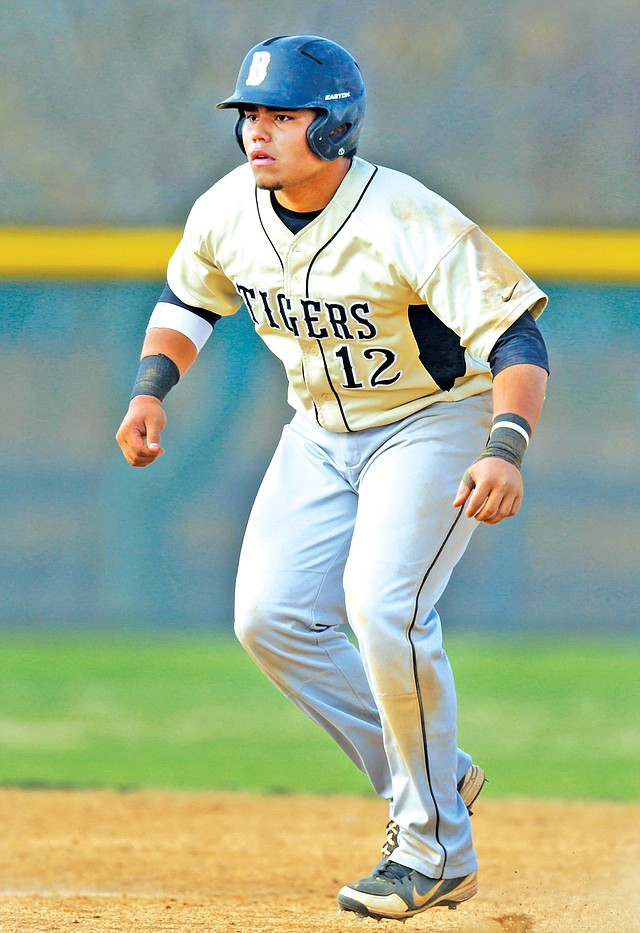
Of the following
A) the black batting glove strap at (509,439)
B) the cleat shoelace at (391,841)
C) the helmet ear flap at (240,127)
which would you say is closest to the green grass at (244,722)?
the cleat shoelace at (391,841)

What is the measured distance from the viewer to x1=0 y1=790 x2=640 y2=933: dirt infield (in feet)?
8.20

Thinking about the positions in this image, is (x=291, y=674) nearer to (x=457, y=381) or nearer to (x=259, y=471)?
(x=457, y=381)

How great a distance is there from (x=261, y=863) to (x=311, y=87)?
1.99 meters

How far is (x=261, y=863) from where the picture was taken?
322cm

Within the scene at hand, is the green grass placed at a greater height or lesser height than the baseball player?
lesser

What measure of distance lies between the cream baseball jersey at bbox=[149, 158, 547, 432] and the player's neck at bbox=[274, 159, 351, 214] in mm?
26

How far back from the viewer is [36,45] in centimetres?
717

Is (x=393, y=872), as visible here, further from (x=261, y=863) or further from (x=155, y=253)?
(x=155, y=253)

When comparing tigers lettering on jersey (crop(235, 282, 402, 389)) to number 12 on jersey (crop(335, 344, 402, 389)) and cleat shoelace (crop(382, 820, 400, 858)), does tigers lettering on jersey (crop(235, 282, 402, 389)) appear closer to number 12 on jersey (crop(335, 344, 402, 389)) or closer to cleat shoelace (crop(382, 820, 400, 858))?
number 12 on jersey (crop(335, 344, 402, 389))

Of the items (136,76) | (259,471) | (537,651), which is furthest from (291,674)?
(136,76)

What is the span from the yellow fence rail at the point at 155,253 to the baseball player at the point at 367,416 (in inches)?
143

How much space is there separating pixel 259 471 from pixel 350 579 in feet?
14.4

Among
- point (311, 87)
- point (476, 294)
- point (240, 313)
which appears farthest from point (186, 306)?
point (240, 313)

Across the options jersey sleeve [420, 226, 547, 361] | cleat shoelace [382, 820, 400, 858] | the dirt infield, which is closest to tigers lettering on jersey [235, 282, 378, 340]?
jersey sleeve [420, 226, 547, 361]
